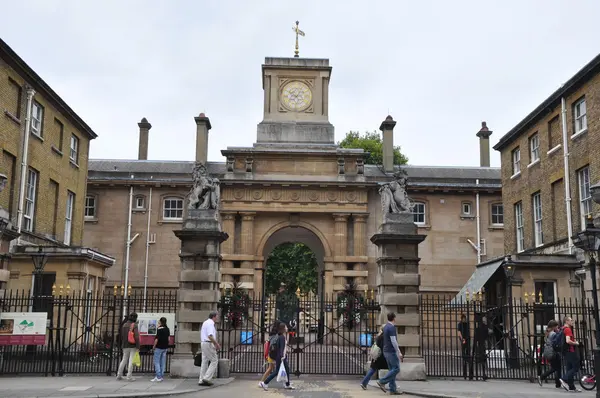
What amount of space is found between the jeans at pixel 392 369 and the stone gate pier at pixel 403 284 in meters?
2.22

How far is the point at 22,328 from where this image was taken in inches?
653

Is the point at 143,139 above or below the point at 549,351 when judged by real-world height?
above

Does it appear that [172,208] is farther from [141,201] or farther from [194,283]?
[194,283]

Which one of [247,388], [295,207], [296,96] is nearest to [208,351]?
[247,388]

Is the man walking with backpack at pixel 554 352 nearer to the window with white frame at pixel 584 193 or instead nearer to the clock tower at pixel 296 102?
the window with white frame at pixel 584 193

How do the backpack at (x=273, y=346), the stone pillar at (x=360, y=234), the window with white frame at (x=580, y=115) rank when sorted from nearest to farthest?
the backpack at (x=273, y=346), the window with white frame at (x=580, y=115), the stone pillar at (x=360, y=234)

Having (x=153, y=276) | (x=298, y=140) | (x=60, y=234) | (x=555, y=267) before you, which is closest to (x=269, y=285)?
(x=153, y=276)

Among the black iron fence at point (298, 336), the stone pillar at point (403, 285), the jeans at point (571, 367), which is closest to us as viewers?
the jeans at point (571, 367)

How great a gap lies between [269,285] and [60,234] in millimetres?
30396

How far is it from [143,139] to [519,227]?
91.8ft

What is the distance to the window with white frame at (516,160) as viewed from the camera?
29.9m

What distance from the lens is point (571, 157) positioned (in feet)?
79.4

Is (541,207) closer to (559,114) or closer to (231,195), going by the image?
(559,114)

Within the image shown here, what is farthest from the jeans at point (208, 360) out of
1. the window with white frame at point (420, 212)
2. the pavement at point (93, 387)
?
the window with white frame at point (420, 212)
